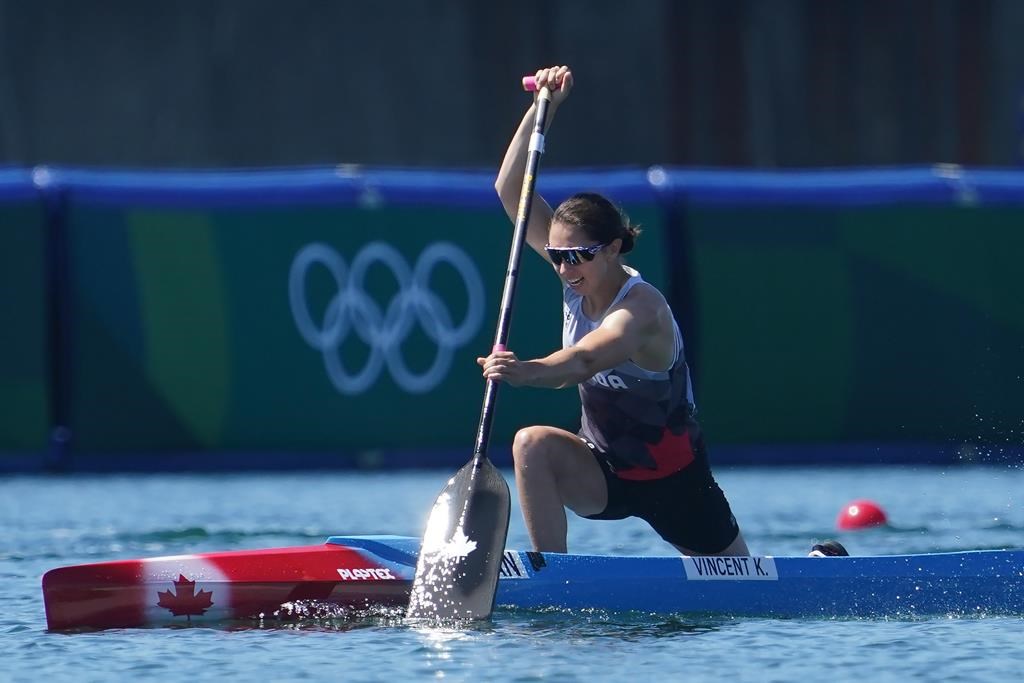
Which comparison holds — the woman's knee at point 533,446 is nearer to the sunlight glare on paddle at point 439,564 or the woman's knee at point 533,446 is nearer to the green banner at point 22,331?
the sunlight glare on paddle at point 439,564

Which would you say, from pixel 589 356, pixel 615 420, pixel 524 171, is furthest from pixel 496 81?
pixel 589 356

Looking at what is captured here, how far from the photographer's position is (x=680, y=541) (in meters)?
7.40

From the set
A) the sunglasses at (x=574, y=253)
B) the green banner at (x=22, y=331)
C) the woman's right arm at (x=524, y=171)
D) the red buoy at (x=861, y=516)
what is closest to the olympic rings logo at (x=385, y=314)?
the green banner at (x=22, y=331)

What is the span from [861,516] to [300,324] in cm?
345

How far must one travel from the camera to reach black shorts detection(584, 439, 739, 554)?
7238 millimetres

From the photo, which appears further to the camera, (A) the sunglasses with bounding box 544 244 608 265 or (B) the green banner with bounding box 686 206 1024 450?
(B) the green banner with bounding box 686 206 1024 450

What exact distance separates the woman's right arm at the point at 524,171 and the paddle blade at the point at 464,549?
828 millimetres

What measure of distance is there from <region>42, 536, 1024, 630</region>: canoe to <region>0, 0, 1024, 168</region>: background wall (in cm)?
1085

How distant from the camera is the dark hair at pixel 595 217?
7004 millimetres

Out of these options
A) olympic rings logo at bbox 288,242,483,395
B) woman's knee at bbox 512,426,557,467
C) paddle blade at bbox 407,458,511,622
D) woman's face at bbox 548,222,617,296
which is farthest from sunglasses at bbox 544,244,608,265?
olympic rings logo at bbox 288,242,483,395

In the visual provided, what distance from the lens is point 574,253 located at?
7000 mm

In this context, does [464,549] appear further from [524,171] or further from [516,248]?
[524,171]

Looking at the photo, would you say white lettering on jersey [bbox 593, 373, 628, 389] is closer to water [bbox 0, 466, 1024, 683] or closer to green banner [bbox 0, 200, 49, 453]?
water [bbox 0, 466, 1024, 683]

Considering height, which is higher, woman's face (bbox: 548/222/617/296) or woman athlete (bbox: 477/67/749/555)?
woman's face (bbox: 548/222/617/296)
